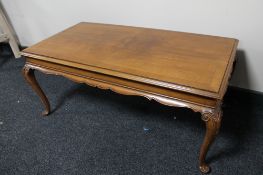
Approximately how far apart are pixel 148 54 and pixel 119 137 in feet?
1.98

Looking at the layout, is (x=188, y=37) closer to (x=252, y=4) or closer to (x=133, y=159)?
(x=252, y=4)

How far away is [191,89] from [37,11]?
185 cm

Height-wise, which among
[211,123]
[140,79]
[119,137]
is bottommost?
[119,137]

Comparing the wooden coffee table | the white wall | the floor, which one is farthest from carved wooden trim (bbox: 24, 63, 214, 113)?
the white wall

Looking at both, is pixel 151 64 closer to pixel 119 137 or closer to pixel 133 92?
pixel 133 92

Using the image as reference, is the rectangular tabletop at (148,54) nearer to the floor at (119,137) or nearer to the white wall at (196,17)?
the white wall at (196,17)

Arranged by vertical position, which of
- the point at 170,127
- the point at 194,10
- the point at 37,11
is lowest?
the point at 170,127

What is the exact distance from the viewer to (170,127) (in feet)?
4.86

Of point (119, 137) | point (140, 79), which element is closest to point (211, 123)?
point (140, 79)

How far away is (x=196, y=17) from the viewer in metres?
1.42

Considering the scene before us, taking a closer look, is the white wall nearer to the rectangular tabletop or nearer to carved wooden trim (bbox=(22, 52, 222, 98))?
the rectangular tabletop

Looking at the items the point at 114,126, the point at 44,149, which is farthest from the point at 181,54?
the point at 44,149

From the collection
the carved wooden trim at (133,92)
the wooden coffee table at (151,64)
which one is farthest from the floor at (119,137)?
the carved wooden trim at (133,92)

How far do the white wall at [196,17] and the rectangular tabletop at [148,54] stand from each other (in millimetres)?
169
